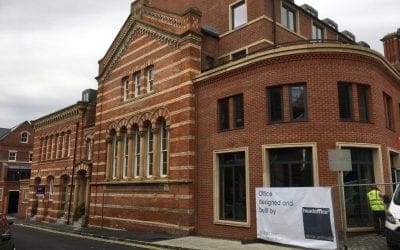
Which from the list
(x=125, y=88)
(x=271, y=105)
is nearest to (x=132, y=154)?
(x=125, y=88)

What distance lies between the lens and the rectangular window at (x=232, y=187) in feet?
57.5

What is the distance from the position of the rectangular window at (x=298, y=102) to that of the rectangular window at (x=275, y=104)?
0.46m

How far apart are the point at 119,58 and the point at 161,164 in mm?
9174

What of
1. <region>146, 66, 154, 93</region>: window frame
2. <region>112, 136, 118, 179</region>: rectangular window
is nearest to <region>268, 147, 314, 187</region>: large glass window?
<region>146, 66, 154, 93</region>: window frame

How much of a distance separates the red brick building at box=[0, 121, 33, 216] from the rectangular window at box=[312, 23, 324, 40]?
43327 mm

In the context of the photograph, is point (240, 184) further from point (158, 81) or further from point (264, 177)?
point (158, 81)

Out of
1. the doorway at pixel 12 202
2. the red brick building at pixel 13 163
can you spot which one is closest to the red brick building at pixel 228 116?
the red brick building at pixel 13 163

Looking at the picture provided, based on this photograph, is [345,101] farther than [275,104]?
No

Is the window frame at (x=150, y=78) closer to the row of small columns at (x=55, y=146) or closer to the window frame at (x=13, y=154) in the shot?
the row of small columns at (x=55, y=146)

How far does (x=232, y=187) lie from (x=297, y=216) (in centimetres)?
505

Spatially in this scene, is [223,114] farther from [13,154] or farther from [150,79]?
[13,154]

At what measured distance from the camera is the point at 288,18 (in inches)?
936

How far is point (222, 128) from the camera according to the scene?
62.2 ft

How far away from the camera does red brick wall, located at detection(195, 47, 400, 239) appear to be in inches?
622
